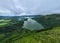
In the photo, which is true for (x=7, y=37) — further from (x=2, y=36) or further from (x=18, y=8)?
(x=18, y=8)

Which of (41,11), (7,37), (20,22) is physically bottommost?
(7,37)

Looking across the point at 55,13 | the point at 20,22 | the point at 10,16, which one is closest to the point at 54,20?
the point at 55,13

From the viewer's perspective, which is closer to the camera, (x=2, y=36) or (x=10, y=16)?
(x=2, y=36)

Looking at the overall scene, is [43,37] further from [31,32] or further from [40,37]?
[31,32]

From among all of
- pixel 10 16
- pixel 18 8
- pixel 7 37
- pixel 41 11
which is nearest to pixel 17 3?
pixel 18 8

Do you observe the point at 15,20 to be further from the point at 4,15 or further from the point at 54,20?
the point at 54,20

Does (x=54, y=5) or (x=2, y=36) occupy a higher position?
(x=54, y=5)

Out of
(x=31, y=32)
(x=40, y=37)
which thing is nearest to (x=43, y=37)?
(x=40, y=37)
